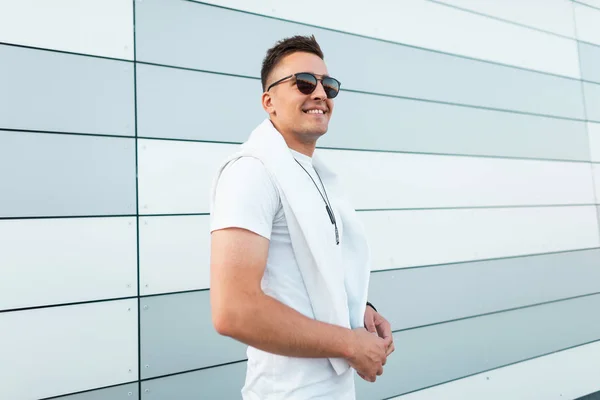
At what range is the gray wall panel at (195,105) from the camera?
193 centimetres

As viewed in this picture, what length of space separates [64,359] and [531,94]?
3.59 meters

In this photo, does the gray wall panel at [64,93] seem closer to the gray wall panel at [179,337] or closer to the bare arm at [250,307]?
the gray wall panel at [179,337]

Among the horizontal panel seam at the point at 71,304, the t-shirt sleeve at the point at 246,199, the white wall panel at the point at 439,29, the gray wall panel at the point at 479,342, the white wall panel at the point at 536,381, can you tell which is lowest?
the white wall panel at the point at 536,381

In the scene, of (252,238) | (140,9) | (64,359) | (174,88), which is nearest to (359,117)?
(174,88)

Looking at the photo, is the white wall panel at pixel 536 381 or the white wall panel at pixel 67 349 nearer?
the white wall panel at pixel 67 349

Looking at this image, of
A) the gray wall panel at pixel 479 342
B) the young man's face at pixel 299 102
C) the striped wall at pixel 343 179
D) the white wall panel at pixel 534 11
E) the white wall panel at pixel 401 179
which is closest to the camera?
the young man's face at pixel 299 102

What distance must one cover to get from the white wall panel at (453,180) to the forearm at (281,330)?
4.89ft

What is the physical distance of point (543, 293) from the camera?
3.08 m

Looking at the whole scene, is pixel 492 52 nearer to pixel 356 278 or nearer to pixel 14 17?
pixel 356 278

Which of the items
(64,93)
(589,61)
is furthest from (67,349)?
(589,61)

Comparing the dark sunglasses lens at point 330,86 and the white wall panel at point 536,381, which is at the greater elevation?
the dark sunglasses lens at point 330,86

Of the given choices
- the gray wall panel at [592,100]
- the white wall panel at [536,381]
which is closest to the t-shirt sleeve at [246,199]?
the white wall panel at [536,381]

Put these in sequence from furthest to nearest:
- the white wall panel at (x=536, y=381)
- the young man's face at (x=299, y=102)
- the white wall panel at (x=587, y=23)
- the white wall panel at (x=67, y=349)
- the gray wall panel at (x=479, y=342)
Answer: the white wall panel at (x=587, y=23), the white wall panel at (x=536, y=381), the gray wall panel at (x=479, y=342), the white wall panel at (x=67, y=349), the young man's face at (x=299, y=102)

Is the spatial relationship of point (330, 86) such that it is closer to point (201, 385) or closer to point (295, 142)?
point (295, 142)
